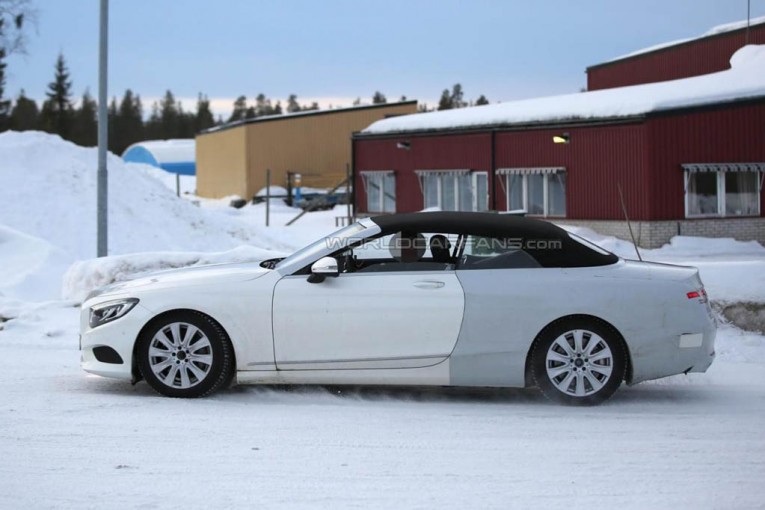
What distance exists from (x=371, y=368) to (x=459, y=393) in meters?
0.94

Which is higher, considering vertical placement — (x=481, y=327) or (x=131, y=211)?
(x=131, y=211)

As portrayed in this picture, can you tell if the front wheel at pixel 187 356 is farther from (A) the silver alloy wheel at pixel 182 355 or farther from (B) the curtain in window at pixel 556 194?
(B) the curtain in window at pixel 556 194

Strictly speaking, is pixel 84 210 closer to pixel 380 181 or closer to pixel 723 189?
pixel 380 181

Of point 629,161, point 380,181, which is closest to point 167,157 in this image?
point 380,181

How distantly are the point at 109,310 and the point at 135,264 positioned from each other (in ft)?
15.2

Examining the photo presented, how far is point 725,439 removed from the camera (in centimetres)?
678

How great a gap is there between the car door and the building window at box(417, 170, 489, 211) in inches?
995

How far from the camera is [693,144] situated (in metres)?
27.4

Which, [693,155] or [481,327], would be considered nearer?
[481,327]

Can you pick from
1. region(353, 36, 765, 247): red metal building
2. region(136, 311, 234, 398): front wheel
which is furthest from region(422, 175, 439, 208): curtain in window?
region(136, 311, 234, 398): front wheel

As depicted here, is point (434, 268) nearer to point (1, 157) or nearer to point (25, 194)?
point (25, 194)

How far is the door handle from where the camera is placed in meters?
7.78

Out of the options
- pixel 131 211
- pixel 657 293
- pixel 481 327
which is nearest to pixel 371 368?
pixel 481 327

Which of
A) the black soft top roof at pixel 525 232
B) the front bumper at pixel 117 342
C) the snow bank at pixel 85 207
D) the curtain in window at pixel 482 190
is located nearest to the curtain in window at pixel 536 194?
the curtain in window at pixel 482 190
